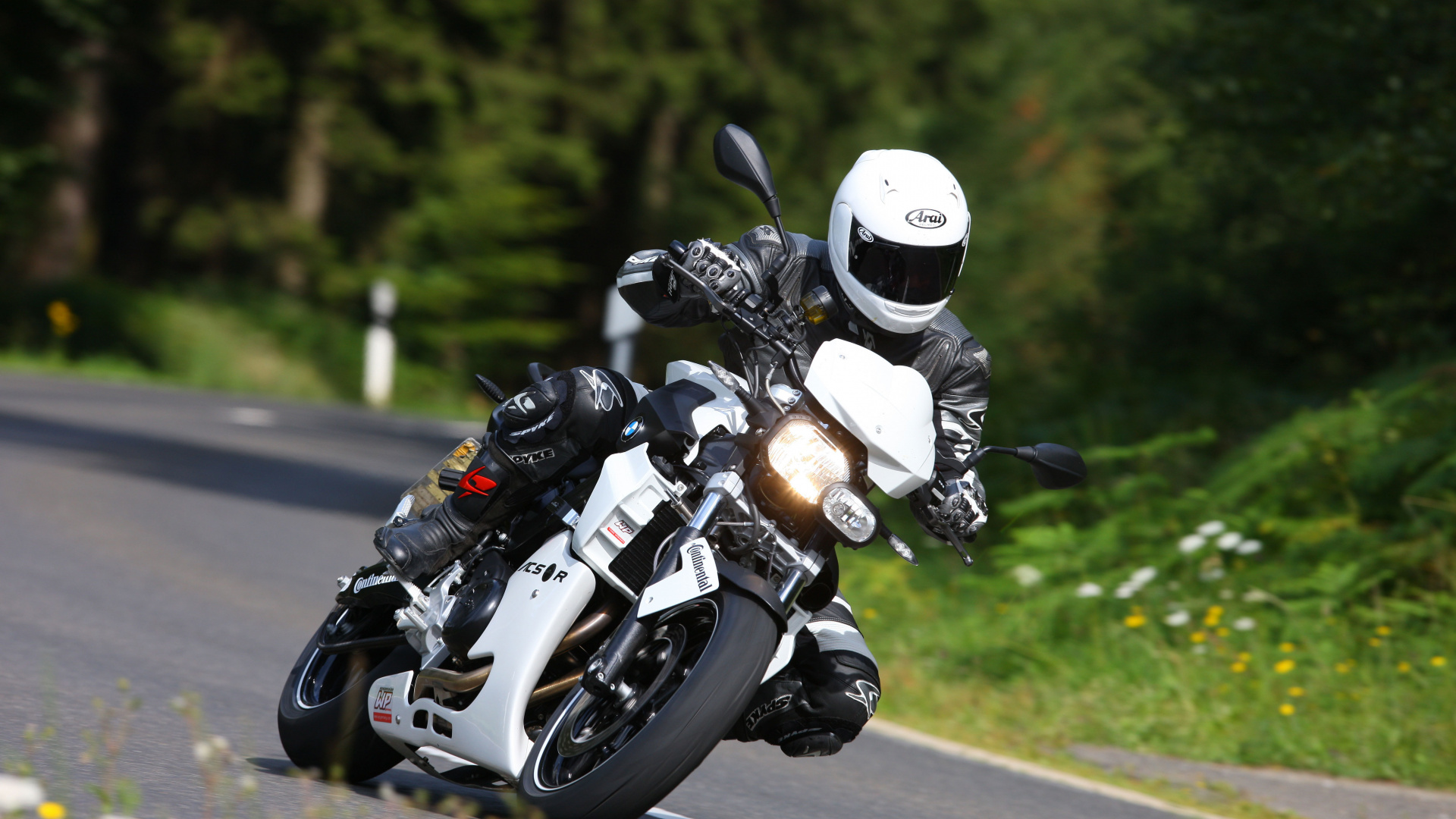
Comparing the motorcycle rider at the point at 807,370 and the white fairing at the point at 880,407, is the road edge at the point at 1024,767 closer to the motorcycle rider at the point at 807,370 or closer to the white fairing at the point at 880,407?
the motorcycle rider at the point at 807,370

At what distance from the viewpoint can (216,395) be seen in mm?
20703

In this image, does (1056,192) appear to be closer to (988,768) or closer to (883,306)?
(988,768)

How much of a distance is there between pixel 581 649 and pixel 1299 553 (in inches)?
232

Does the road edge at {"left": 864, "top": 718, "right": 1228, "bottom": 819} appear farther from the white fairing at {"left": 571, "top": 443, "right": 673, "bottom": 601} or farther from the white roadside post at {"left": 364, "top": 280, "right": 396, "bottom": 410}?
the white roadside post at {"left": 364, "top": 280, "right": 396, "bottom": 410}

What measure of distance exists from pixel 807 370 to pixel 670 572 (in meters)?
0.65

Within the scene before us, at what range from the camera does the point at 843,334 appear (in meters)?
4.56

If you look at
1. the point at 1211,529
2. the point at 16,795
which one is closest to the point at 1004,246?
the point at 1211,529

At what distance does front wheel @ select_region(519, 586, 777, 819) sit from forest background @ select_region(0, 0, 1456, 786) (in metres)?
3.01

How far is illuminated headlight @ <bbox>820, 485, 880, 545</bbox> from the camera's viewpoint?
395 cm

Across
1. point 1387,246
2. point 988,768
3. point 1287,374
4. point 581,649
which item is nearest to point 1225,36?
point 1387,246

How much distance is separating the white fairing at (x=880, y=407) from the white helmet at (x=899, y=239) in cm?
32

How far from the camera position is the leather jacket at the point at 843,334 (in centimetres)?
452

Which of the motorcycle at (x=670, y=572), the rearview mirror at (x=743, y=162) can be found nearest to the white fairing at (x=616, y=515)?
the motorcycle at (x=670, y=572)

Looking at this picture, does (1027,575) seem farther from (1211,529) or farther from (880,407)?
(880,407)
